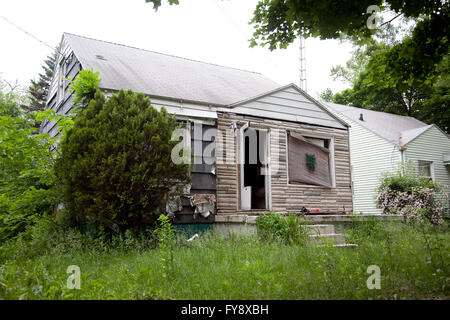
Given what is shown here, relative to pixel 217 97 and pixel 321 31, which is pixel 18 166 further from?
pixel 321 31

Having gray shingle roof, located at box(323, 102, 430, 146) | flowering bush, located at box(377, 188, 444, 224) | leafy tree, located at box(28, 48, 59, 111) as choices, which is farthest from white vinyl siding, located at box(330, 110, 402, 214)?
leafy tree, located at box(28, 48, 59, 111)

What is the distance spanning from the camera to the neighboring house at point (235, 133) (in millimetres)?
7523

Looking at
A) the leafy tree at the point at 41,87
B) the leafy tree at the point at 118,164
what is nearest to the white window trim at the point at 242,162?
the leafy tree at the point at 118,164

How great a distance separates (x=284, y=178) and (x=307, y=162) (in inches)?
37.3

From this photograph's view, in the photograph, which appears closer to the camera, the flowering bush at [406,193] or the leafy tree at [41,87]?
the flowering bush at [406,193]

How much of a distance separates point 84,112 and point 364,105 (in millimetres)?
23494

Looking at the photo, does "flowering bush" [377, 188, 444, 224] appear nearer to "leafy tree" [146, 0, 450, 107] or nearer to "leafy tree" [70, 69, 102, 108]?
"leafy tree" [146, 0, 450, 107]

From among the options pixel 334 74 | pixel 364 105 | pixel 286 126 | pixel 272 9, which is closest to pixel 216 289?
pixel 272 9

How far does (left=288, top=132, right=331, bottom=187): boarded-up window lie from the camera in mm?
8852

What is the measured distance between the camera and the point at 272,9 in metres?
4.98

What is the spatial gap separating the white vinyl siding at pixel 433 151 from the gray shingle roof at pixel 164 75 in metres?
7.51

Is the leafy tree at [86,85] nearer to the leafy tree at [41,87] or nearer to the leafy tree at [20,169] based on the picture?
the leafy tree at [20,169]

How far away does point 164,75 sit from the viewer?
30.0 ft
